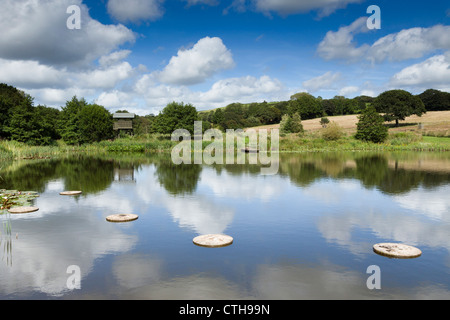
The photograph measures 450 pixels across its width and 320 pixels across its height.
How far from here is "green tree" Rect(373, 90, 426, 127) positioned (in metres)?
63.1

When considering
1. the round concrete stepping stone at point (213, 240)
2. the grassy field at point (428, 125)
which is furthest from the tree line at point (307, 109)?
the round concrete stepping stone at point (213, 240)

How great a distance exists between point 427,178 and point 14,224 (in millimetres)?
21598

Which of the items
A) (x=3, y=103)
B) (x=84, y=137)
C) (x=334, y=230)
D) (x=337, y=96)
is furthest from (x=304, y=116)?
(x=334, y=230)

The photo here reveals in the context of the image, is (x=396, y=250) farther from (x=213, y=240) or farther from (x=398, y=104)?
(x=398, y=104)

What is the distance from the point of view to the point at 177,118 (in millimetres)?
59000

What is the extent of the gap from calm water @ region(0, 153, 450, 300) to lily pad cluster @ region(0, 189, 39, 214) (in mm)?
572

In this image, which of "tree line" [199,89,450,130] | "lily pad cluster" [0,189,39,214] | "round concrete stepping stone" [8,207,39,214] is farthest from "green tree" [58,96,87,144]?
"round concrete stepping stone" [8,207,39,214]

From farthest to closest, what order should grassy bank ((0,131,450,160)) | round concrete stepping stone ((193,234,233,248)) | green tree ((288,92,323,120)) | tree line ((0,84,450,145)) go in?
1. green tree ((288,92,323,120))
2. grassy bank ((0,131,450,160))
3. tree line ((0,84,450,145))
4. round concrete stepping stone ((193,234,233,248))

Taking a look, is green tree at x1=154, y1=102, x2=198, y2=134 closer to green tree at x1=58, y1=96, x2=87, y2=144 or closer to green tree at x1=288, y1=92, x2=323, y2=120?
A: green tree at x1=58, y1=96, x2=87, y2=144

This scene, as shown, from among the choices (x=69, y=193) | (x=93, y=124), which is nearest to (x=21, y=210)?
(x=69, y=193)

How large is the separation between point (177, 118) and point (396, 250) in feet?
173

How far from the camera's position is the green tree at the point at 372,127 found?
51.6m
